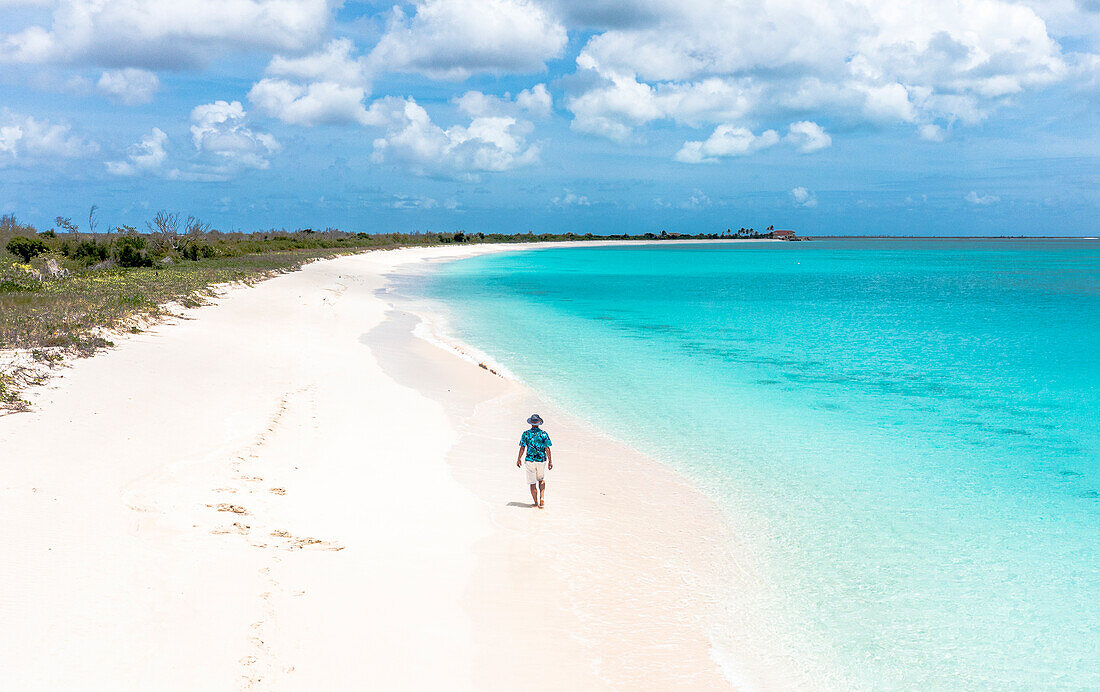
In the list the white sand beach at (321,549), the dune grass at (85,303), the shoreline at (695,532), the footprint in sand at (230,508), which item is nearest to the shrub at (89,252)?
the dune grass at (85,303)

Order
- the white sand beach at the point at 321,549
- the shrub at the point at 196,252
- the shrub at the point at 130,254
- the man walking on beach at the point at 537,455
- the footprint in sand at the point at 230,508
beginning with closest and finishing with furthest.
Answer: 1. the white sand beach at the point at 321,549
2. the footprint in sand at the point at 230,508
3. the man walking on beach at the point at 537,455
4. the shrub at the point at 130,254
5. the shrub at the point at 196,252

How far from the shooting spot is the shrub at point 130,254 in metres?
38.8

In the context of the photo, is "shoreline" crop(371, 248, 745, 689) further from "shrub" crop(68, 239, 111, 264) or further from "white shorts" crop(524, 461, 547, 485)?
"shrub" crop(68, 239, 111, 264)

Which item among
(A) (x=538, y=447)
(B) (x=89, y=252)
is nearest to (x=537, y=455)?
(A) (x=538, y=447)

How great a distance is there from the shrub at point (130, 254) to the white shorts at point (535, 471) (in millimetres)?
37553

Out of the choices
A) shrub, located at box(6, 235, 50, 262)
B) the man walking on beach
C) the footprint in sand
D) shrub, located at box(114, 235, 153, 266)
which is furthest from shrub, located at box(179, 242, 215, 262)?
the man walking on beach

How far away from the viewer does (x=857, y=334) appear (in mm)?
31234

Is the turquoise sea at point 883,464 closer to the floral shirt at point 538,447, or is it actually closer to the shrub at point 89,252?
the floral shirt at point 538,447

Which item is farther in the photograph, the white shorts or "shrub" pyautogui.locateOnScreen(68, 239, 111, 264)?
"shrub" pyautogui.locateOnScreen(68, 239, 111, 264)

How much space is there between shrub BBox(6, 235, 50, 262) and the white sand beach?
33.7 m

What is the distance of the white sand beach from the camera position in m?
5.41

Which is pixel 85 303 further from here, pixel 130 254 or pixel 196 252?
pixel 196 252

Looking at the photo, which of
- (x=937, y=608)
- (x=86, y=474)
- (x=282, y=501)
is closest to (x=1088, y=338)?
(x=937, y=608)

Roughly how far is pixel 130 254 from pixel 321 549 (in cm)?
3831
